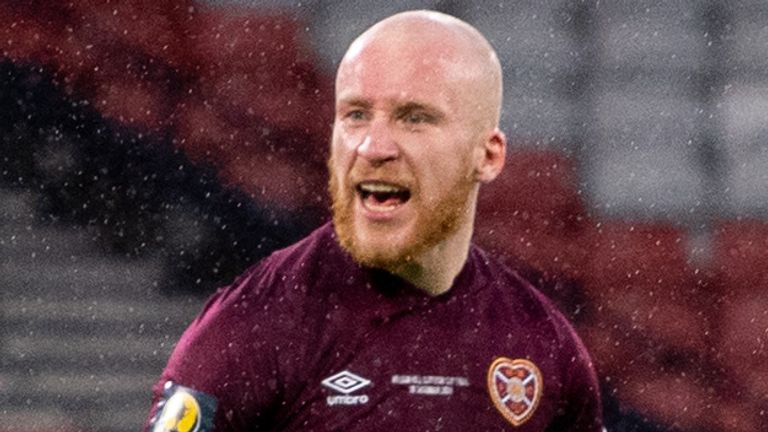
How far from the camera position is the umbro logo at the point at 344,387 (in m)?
1.62

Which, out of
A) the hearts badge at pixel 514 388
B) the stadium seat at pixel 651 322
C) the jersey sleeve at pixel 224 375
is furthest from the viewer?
the stadium seat at pixel 651 322

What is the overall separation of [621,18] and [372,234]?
192 cm

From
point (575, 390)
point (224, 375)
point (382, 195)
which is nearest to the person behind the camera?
point (224, 375)

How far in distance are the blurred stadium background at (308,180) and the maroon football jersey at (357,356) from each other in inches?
64.3

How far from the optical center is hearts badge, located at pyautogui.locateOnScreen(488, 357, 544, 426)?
169 cm

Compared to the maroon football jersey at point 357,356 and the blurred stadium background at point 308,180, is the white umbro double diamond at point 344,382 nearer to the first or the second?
the maroon football jersey at point 357,356

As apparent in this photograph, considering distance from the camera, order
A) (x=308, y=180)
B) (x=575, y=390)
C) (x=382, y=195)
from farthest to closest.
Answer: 1. (x=308, y=180)
2. (x=575, y=390)
3. (x=382, y=195)

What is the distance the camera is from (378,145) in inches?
63.3

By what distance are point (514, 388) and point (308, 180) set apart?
175 centimetres

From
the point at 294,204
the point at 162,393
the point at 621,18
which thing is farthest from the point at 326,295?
the point at 621,18

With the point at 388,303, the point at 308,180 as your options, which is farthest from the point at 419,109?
the point at 308,180

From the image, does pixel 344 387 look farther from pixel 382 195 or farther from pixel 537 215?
pixel 537 215

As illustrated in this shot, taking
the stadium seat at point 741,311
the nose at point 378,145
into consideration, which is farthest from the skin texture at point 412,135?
the stadium seat at point 741,311

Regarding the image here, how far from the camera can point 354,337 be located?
1649 millimetres
